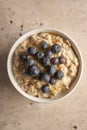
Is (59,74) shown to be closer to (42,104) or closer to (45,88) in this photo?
(45,88)

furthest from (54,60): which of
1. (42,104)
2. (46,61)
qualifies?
(42,104)

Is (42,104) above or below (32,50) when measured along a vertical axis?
below

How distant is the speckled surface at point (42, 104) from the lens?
1.17m

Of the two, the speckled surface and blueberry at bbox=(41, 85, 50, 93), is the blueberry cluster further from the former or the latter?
the speckled surface

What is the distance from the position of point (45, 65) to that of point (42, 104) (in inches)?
7.3

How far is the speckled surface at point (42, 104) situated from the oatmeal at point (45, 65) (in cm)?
9

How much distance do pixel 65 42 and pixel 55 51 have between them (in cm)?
7

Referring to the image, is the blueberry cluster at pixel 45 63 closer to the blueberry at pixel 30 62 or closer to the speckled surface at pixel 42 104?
the blueberry at pixel 30 62

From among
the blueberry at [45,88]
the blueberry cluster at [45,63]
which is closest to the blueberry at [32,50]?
the blueberry cluster at [45,63]

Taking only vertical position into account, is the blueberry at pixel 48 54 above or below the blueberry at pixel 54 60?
above

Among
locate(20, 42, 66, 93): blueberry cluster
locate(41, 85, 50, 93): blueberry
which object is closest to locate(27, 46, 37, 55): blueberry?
locate(20, 42, 66, 93): blueberry cluster

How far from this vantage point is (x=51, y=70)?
3.38ft

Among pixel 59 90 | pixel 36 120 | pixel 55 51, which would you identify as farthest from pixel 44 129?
pixel 55 51

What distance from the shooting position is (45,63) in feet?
3.39
